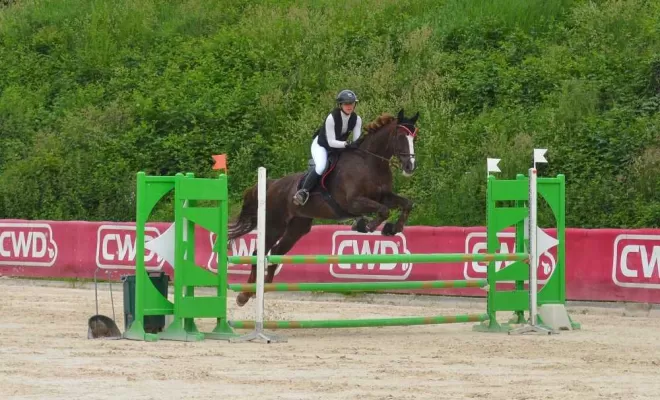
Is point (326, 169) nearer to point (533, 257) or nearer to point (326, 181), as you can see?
point (326, 181)

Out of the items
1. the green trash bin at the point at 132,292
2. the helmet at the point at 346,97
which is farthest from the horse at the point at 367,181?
the green trash bin at the point at 132,292

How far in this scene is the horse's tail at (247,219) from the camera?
13633 millimetres

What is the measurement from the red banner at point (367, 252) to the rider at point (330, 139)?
1046mm

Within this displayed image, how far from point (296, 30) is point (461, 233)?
1229 cm

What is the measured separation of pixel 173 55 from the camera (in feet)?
92.3

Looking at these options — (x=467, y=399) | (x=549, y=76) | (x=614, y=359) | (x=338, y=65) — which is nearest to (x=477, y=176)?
(x=549, y=76)

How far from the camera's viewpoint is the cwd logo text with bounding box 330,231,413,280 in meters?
16.4

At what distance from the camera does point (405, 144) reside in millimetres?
12242

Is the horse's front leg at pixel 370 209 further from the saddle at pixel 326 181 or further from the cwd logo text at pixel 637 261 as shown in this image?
the cwd logo text at pixel 637 261

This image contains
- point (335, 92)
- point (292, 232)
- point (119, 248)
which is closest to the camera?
point (292, 232)

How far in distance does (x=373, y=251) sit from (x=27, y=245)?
6182 mm

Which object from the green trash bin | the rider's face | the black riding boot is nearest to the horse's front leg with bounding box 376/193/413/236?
the black riding boot

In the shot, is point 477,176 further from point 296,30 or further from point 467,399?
point 467,399

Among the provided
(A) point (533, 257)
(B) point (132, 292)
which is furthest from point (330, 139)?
(B) point (132, 292)
